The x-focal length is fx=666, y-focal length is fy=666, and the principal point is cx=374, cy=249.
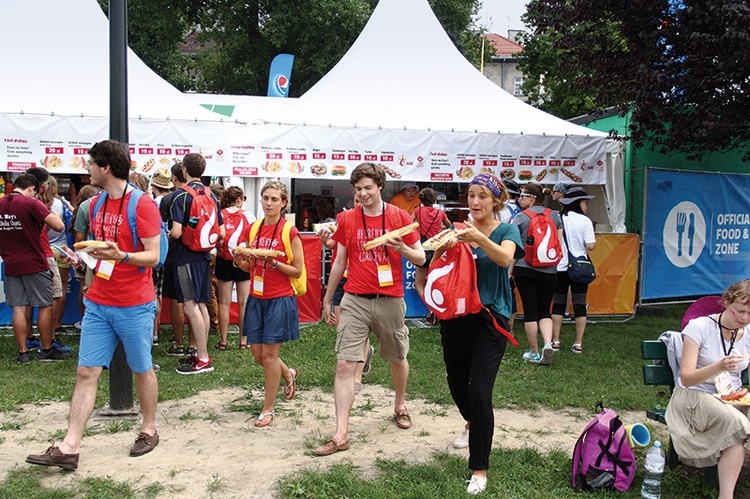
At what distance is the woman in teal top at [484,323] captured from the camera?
151 inches

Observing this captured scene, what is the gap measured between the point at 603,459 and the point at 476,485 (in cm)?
80

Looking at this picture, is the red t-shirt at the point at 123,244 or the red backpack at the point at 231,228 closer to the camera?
the red t-shirt at the point at 123,244

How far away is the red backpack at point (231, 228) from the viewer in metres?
7.15

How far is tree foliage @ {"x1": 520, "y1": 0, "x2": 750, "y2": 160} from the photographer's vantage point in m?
7.41

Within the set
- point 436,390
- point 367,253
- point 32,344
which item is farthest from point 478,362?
point 32,344

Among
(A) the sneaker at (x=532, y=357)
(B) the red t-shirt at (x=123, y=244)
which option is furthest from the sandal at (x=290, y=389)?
(A) the sneaker at (x=532, y=357)

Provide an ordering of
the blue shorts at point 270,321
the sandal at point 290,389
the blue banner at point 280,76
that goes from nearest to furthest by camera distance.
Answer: the blue shorts at point 270,321 < the sandal at point 290,389 < the blue banner at point 280,76

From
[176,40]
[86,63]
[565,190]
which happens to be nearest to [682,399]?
[565,190]

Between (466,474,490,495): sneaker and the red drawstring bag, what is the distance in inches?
32.6

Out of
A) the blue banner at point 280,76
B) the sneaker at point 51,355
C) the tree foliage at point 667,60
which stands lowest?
the sneaker at point 51,355

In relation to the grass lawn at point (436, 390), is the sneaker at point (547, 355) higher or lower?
higher

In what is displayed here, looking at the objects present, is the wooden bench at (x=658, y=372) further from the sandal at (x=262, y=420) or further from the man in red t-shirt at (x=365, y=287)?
the sandal at (x=262, y=420)

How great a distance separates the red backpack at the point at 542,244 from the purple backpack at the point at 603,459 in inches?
123

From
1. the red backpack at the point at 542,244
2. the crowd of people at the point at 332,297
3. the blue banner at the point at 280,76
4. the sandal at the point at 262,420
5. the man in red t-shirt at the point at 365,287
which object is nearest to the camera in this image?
the crowd of people at the point at 332,297
